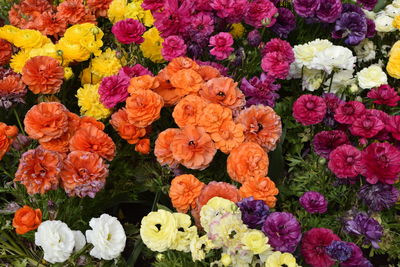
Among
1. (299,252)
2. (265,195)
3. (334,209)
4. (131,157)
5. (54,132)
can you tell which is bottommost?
(334,209)

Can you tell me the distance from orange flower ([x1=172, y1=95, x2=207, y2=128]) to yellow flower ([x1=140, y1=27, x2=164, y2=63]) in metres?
0.63

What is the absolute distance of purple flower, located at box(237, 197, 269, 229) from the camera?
1271 mm

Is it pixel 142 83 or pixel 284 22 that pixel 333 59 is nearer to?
pixel 284 22

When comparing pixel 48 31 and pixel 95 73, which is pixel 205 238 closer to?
pixel 95 73

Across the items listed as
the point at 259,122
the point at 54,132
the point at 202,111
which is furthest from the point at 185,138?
the point at 54,132

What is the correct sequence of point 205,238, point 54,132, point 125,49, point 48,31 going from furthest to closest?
point 125,49
point 48,31
point 54,132
point 205,238

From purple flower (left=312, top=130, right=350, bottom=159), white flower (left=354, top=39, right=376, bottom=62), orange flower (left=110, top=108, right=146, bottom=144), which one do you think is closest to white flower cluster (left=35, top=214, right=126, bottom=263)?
orange flower (left=110, top=108, right=146, bottom=144)

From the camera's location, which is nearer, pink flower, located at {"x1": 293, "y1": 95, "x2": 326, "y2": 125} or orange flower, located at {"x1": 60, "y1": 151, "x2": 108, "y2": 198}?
orange flower, located at {"x1": 60, "y1": 151, "x2": 108, "y2": 198}

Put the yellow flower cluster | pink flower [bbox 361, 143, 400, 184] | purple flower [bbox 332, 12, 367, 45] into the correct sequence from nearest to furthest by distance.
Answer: pink flower [bbox 361, 143, 400, 184] → purple flower [bbox 332, 12, 367, 45] → the yellow flower cluster

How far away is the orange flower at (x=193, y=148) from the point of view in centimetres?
156

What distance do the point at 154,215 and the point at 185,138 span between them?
0.38 meters

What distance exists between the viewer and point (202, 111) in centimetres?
166

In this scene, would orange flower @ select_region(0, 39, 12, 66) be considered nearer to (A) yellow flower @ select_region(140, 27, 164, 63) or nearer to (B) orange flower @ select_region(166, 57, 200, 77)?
(A) yellow flower @ select_region(140, 27, 164, 63)

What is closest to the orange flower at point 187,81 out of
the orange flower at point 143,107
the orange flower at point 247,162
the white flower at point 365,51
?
the orange flower at point 143,107
